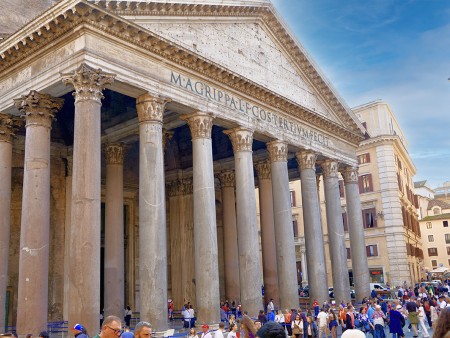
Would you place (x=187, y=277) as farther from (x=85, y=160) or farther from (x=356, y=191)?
(x=85, y=160)

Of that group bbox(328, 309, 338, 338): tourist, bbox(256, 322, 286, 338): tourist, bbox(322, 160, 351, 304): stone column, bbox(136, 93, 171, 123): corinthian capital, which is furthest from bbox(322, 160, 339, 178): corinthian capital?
bbox(256, 322, 286, 338): tourist

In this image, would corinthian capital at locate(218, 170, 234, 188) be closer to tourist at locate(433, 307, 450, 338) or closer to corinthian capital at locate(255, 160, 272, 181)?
corinthian capital at locate(255, 160, 272, 181)

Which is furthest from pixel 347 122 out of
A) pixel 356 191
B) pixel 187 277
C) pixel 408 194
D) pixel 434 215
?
pixel 434 215

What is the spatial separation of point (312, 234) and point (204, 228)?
6838 millimetres

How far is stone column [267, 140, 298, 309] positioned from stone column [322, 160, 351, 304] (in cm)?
399

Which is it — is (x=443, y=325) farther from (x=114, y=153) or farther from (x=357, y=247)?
(x=357, y=247)

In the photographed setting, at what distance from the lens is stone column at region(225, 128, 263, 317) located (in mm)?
16469

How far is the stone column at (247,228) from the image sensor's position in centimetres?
1647

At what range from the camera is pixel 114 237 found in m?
16.7

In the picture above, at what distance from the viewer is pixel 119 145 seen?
60.2ft

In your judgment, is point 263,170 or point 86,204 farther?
point 263,170

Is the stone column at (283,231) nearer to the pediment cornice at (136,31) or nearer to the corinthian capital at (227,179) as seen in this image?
the pediment cornice at (136,31)

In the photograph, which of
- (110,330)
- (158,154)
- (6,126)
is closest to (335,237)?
(158,154)

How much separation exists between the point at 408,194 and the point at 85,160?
34.0m
